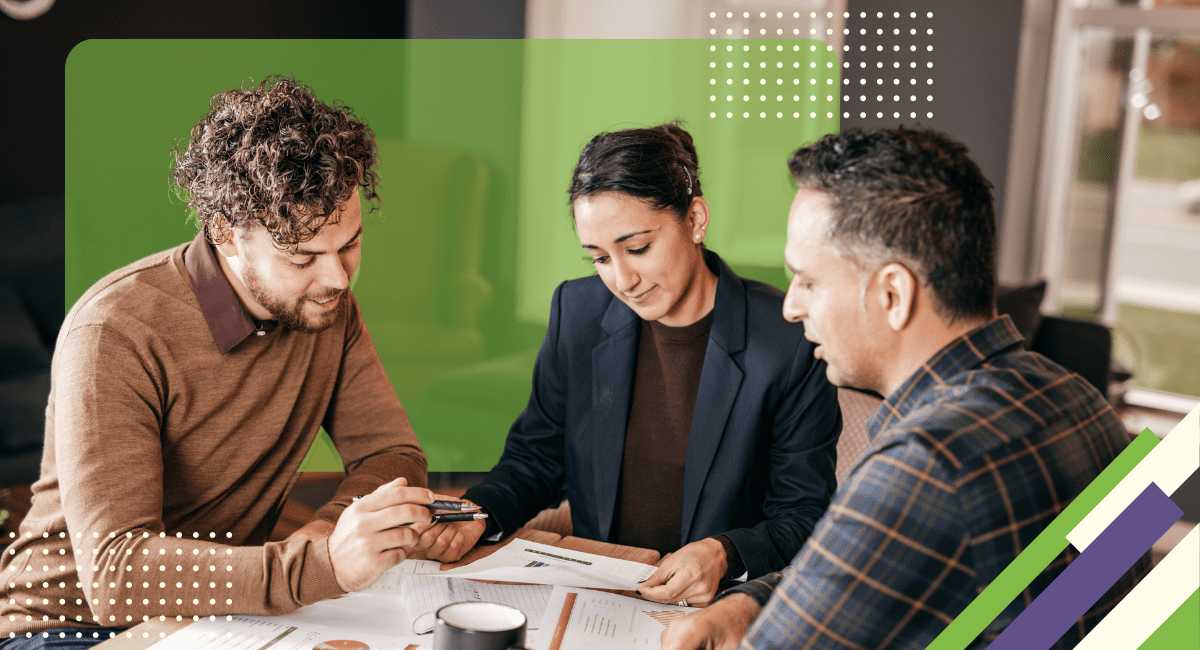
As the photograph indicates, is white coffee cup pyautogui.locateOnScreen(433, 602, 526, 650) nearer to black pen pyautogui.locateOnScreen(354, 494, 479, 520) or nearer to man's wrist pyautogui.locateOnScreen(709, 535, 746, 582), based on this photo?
black pen pyautogui.locateOnScreen(354, 494, 479, 520)

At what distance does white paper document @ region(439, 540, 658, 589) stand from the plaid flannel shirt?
16.1 inches

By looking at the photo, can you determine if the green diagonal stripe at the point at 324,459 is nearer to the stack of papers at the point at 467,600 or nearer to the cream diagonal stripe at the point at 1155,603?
the stack of papers at the point at 467,600

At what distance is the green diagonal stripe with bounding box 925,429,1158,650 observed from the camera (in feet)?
3.06

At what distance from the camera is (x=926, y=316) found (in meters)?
1.08

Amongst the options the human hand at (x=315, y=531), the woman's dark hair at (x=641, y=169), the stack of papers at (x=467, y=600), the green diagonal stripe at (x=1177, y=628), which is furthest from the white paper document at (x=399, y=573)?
the green diagonal stripe at (x=1177, y=628)

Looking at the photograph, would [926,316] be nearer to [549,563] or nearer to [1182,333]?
[549,563]

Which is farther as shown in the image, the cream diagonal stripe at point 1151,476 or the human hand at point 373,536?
the human hand at point 373,536

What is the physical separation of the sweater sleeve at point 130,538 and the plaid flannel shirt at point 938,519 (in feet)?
2.06

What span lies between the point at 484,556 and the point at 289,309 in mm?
517

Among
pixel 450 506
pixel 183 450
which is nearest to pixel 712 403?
pixel 450 506

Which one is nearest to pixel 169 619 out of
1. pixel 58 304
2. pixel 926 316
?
pixel 926 316

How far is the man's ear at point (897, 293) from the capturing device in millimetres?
1063
